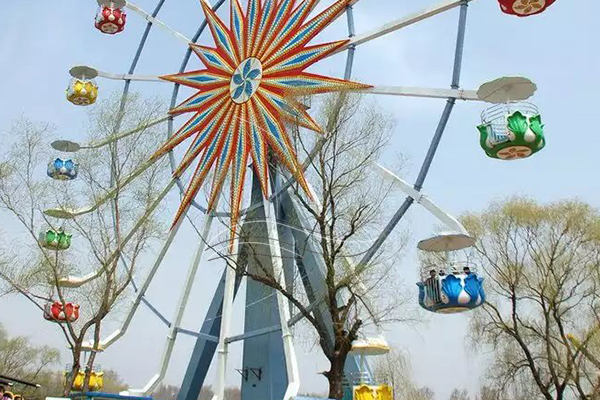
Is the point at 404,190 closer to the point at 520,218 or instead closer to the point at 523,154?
the point at 523,154

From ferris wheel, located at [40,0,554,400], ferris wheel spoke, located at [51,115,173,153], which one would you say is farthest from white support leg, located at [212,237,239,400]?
ferris wheel spoke, located at [51,115,173,153]

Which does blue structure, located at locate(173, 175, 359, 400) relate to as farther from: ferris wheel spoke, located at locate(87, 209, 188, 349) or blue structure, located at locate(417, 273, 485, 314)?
blue structure, located at locate(417, 273, 485, 314)

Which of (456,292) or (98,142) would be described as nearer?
(456,292)

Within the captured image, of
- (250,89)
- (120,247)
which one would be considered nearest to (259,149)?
(250,89)

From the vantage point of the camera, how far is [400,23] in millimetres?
11359

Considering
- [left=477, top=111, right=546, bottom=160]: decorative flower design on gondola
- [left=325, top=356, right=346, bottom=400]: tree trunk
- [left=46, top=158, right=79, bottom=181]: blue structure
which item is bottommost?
[left=325, top=356, right=346, bottom=400]: tree trunk

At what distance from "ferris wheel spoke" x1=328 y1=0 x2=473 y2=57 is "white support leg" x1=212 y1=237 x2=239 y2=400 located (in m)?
4.02

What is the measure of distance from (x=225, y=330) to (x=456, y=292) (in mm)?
5386

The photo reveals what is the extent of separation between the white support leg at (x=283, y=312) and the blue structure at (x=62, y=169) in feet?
14.5

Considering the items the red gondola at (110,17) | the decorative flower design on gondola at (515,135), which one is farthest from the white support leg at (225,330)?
the red gondola at (110,17)

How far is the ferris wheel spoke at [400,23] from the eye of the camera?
10.6 meters

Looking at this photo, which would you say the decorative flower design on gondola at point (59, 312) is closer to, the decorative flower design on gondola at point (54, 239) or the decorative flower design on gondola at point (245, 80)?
the decorative flower design on gondola at point (54, 239)

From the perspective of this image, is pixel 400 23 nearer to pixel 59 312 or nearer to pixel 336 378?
pixel 336 378

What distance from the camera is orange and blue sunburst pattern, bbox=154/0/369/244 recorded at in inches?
473
